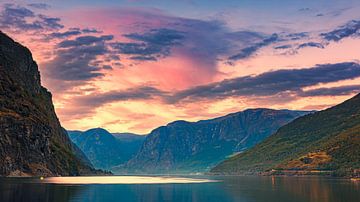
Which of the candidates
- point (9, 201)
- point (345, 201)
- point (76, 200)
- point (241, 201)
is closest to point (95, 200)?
point (76, 200)

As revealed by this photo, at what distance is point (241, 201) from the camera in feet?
396

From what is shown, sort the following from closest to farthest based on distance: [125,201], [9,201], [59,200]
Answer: [9,201], [59,200], [125,201]

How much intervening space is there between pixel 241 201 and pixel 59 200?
46050 millimetres

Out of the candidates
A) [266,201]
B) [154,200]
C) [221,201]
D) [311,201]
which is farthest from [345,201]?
[154,200]

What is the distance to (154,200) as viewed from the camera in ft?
404

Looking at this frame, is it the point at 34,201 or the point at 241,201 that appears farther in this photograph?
the point at 241,201

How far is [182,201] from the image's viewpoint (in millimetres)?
122312

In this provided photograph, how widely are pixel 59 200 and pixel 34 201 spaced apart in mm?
10062

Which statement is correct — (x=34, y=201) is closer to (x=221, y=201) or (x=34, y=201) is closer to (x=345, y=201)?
(x=221, y=201)

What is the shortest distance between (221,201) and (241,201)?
5201 mm

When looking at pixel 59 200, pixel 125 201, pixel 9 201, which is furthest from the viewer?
pixel 125 201

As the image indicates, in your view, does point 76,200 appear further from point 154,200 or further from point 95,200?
point 154,200

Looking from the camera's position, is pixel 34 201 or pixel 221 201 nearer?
pixel 34 201

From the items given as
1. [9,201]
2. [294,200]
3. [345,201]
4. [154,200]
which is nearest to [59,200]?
[9,201]
